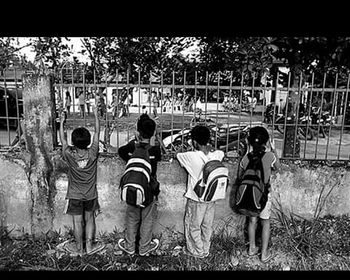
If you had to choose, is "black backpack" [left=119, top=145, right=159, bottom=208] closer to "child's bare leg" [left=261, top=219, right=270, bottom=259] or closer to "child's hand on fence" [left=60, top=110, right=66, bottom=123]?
"child's hand on fence" [left=60, top=110, right=66, bottom=123]

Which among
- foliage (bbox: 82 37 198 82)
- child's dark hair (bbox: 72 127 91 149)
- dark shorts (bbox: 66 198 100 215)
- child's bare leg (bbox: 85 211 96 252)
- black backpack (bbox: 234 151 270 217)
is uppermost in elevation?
foliage (bbox: 82 37 198 82)

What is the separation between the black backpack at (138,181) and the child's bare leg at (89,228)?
509mm

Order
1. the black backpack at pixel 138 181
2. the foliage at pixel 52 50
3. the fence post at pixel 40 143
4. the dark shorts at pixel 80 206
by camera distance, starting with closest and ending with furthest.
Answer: the black backpack at pixel 138 181 → the dark shorts at pixel 80 206 → the fence post at pixel 40 143 → the foliage at pixel 52 50

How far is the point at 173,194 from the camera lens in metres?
3.82

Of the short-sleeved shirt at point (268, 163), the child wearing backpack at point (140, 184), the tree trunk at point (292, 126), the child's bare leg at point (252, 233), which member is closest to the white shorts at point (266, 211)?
the child's bare leg at point (252, 233)

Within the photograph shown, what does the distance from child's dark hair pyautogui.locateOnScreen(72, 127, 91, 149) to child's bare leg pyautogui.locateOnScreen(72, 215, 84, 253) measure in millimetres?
768

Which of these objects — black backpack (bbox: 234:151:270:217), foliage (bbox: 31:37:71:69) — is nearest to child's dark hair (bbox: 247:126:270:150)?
black backpack (bbox: 234:151:270:217)

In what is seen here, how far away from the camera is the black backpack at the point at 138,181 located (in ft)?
10.5

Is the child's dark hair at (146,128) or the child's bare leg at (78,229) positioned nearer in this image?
the child's dark hair at (146,128)

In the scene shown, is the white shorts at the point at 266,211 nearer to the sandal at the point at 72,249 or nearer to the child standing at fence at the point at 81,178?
the child standing at fence at the point at 81,178

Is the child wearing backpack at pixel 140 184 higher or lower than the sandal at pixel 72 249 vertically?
higher

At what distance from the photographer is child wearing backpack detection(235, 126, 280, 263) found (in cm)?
331

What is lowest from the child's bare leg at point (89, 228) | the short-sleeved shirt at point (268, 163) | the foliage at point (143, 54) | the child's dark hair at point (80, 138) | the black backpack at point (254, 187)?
the child's bare leg at point (89, 228)
